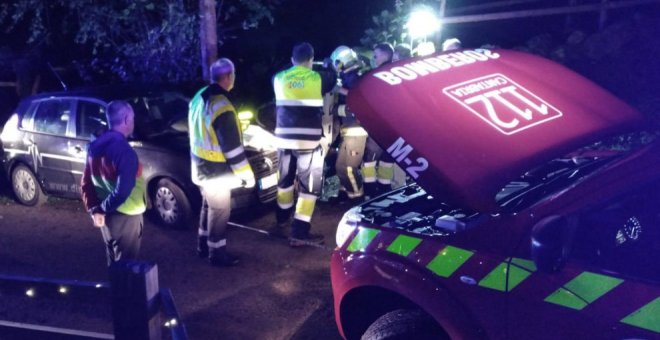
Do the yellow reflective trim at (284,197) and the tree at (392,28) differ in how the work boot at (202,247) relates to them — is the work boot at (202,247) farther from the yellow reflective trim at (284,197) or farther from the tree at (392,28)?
the tree at (392,28)

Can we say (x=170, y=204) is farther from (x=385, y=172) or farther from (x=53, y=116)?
(x=385, y=172)

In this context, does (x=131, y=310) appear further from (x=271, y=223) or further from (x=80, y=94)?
(x=80, y=94)

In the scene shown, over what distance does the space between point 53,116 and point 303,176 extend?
323cm

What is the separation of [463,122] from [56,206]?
6.49 meters

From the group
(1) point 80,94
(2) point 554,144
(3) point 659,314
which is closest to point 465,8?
(1) point 80,94

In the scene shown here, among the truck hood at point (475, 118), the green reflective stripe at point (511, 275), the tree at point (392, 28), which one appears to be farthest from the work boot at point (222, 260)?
the tree at point (392, 28)

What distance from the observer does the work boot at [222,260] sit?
19.9 feet

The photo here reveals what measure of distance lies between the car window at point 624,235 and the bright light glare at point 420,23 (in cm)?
644

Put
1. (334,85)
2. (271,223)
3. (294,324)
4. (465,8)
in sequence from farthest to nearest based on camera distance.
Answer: (465,8)
(271,223)
(334,85)
(294,324)

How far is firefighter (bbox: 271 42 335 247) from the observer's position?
6250mm

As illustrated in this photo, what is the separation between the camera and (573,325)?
9.46 ft

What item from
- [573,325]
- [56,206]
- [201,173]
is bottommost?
[56,206]

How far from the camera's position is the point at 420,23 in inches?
371

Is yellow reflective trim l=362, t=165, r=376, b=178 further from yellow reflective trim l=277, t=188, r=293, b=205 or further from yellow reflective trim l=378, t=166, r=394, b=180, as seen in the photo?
yellow reflective trim l=277, t=188, r=293, b=205
